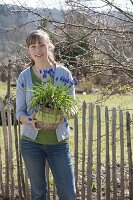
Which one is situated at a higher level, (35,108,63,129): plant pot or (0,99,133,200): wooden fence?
(35,108,63,129): plant pot

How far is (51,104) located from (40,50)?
45cm

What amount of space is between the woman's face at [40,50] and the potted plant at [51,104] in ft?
0.69

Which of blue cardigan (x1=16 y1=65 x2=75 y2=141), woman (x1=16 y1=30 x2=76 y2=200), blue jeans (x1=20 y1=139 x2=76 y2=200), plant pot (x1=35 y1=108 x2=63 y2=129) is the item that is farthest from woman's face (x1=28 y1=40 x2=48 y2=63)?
blue jeans (x1=20 y1=139 x2=76 y2=200)

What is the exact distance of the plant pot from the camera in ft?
11.1

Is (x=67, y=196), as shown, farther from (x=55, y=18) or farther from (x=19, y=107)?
(x=55, y=18)

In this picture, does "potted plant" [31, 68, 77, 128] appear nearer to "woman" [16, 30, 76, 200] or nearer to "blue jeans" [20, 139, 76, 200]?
"woman" [16, 30, 76, 200]

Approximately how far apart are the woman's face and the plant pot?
1.43 ft

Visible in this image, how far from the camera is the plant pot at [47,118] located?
3.37m

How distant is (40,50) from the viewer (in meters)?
3.51

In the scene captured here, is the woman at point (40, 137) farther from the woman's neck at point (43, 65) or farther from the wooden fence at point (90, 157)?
the wooden fence at point (90, 157)

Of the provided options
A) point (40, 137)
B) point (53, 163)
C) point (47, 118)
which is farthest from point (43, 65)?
point (53, 163)

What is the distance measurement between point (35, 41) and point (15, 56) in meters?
2.18

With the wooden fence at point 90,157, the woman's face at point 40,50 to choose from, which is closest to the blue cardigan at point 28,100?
the woman's face at point 40,50

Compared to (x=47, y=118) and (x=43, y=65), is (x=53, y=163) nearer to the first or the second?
(x=47, y=118)
